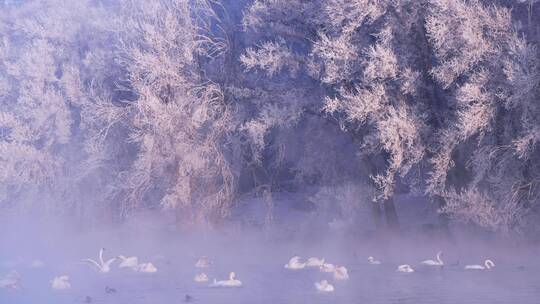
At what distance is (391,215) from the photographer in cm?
2156

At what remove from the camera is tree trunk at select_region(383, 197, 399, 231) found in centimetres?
2150

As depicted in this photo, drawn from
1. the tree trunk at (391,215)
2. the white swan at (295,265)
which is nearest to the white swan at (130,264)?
the white swan at (295,265)

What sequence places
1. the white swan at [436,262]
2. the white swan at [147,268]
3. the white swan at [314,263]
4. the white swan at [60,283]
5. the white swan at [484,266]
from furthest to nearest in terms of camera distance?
the white swan at [147,268] → the white swan at [314,263] → the white swan at [436,262] → the white swan at [484,266] → the white swan at [60,283]

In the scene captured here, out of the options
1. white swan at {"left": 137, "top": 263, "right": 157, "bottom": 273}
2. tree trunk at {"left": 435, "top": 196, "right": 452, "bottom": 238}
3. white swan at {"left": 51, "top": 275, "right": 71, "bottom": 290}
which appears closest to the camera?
white swan at {"left": 51, "top": 275, "right": 71, "bottom": 290}

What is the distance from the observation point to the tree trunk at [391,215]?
21500 millimetres

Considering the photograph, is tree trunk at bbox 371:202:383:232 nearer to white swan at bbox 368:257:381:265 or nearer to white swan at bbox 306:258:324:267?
white swan at bbox 368:257:381:265

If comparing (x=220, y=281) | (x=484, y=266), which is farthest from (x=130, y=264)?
(x=484, y=266)

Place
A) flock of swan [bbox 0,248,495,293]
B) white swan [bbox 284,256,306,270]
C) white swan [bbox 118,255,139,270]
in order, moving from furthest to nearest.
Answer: white swan [bbox 118,255,139,270] < white swan [bbox 284,256,306,270] < flock of swan [bbox 0,248,495,293]

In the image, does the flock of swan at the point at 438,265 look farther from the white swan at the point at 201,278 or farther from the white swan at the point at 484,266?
the white swan at the point at 201,278


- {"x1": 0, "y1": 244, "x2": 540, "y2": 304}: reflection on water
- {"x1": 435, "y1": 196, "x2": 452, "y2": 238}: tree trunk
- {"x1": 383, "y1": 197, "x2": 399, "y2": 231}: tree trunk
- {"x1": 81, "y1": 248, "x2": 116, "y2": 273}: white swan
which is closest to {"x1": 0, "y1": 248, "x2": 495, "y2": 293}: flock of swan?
{"x1": 81, "y1": 248, "x2": 116, "y2": 273}: white swan

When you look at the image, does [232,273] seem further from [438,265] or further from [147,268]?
[438,265]

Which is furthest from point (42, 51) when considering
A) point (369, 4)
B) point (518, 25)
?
point (518, 25)

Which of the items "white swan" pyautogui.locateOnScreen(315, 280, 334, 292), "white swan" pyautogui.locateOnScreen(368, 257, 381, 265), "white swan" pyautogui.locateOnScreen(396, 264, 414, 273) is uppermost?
"white swan" pyautogui.locateOnScreen(315, 280, 334, 292)

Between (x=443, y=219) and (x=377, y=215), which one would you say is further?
(x=377, y=215)
